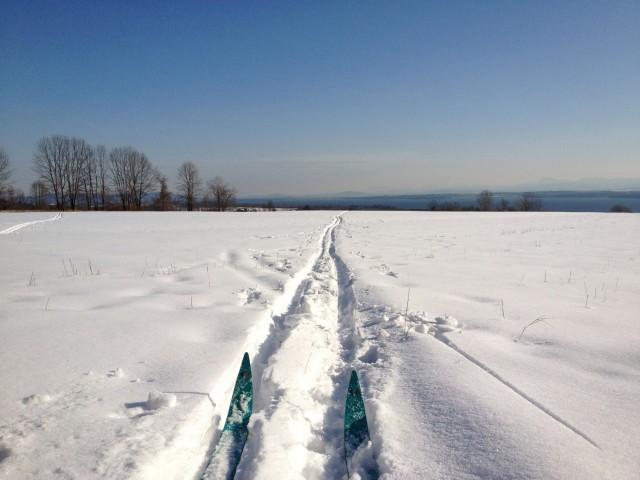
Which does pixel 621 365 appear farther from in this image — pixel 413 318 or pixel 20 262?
pixel 20 262

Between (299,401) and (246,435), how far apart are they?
410mm

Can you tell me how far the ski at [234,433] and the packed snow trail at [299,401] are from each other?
0.17ft

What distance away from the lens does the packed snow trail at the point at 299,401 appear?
1.81 metres

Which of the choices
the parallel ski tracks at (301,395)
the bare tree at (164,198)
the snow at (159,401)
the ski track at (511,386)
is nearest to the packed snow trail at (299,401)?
the parallel ski tracks at (301,395)

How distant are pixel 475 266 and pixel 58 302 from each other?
692cm

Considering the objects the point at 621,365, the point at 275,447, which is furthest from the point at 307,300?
the point at 621,365

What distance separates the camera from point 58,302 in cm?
447

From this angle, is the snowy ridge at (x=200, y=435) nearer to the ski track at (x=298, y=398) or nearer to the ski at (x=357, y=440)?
the ski track at (x=298, y=398)

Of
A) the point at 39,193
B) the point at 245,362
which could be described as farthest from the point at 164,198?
the point at 245,362

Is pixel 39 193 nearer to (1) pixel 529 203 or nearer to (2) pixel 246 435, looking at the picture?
(2) pixel 246 435

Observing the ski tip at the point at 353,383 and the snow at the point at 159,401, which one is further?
the ski tip at the point at 353,383

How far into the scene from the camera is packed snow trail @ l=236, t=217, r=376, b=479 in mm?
1811

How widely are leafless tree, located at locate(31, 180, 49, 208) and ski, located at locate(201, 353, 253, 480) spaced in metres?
55.3

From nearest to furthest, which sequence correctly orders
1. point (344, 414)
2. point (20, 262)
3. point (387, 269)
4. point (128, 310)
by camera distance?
1. point (344, 414)
2. point (128, 310)
3. point (387, 269)
4. point (20, 262)
